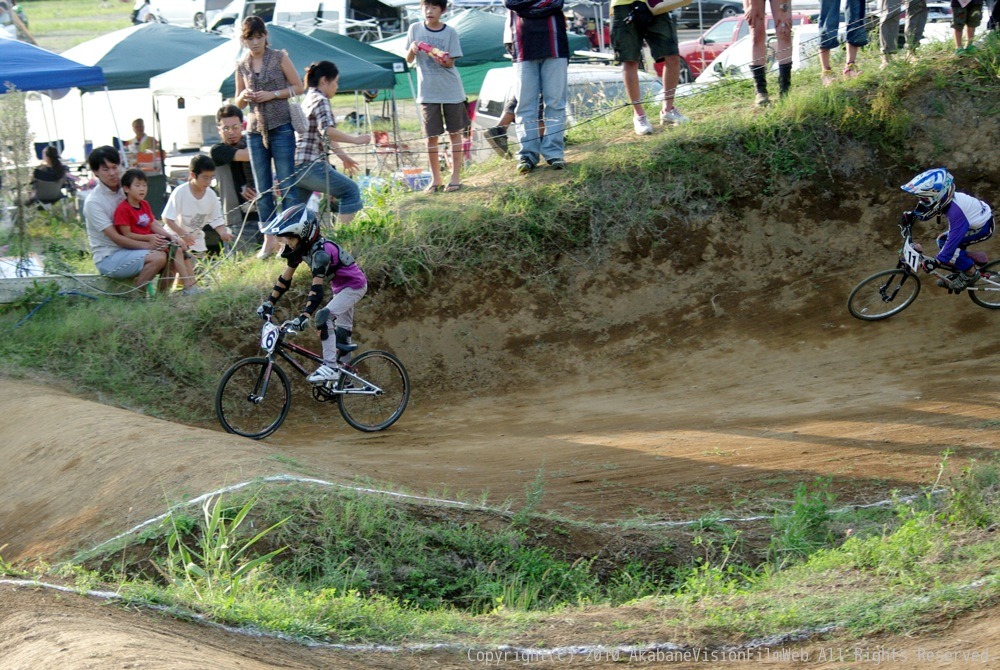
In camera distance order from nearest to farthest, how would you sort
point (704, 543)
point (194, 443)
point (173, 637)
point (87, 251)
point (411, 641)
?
point (173, 637), point (411, 641), point (704, 543), point (194, 443), point (87, 251)

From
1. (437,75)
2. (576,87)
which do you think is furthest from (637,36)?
(576,87)

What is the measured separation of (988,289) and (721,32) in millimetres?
16288

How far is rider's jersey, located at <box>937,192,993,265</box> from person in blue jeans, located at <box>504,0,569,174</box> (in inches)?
164

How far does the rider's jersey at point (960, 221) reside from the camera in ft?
31.6

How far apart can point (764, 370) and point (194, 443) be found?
5.62 m

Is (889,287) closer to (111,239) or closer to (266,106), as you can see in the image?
(266,106)

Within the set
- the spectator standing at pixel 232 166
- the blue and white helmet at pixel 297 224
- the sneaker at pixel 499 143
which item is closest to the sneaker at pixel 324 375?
the blue and white helmet at pixel 297 224

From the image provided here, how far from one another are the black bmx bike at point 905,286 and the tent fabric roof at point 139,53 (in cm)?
1408

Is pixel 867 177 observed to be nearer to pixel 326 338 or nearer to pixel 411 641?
pixel 326 338

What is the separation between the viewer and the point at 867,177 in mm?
11945

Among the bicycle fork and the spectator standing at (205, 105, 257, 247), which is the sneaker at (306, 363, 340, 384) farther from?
the bicycle fork

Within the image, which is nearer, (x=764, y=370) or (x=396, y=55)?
(x=764, y=370)

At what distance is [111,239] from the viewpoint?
10.3 meters

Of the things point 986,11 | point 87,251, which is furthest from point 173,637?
point 986,11
